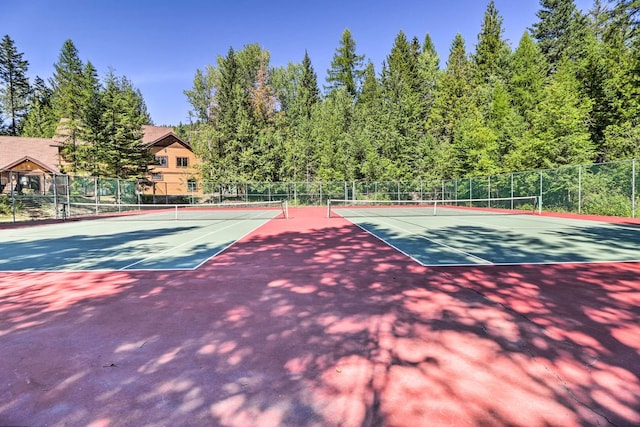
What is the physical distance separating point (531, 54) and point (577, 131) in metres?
14.4

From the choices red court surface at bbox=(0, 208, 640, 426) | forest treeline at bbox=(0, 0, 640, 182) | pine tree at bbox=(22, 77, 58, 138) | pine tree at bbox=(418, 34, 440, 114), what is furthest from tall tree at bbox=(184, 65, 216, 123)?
red court surface at bbox=(0, 208, 640, 426)

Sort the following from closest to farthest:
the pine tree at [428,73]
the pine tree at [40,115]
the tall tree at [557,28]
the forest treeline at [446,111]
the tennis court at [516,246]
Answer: the tennis court at [516,246]
the forest treeline at [446,111]
the tall tree at [557,28]
the pine tree at [428,73]
the pine tree at [40,115]

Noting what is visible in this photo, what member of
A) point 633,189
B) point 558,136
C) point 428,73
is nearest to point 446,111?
point 428,73

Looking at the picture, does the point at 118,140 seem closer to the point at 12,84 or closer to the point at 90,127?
the point at 90,127

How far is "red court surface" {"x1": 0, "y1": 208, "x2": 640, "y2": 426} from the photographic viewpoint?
2211mm

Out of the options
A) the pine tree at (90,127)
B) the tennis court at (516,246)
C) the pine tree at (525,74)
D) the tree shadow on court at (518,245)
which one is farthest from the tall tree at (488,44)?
the pine tree at (90,127)

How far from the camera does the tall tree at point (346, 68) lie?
5269 cm

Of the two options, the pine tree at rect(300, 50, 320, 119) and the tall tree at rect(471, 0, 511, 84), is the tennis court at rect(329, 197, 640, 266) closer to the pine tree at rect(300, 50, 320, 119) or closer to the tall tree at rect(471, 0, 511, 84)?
the tall tree at rect(471, 0, 511, 84)

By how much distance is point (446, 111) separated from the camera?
1550 inches

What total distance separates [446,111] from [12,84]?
69.7 meters

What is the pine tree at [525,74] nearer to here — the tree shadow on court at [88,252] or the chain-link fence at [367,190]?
the chain-link fence at [367,190]

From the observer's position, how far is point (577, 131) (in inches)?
817

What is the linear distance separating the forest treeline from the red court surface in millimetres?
21496

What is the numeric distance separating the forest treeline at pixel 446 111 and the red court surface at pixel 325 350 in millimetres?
21496
